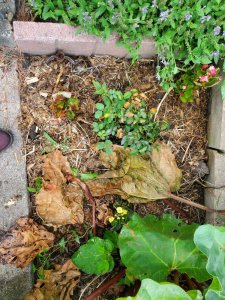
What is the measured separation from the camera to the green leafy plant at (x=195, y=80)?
2.82 metres

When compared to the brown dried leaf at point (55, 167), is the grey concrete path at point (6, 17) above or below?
above

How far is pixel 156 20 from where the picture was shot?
8.19 feet

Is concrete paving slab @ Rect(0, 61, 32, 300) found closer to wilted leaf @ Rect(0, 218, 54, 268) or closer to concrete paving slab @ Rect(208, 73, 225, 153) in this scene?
wilted leaf @ Rect(0, 218, 54, 268)

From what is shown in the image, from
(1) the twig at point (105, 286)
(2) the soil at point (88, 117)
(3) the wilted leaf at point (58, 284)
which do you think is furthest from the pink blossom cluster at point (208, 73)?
(3) the wilted leaf at point (58, 284)

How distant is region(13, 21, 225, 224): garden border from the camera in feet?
8.59

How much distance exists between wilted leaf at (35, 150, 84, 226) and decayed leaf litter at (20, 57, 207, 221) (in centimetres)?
9

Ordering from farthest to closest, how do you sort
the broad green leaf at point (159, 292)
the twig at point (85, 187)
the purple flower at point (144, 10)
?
the twig at point (85, 187) → the purple flower at point (144, 10) → the broad green leaf at point (159, 292)

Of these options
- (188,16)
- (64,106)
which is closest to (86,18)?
(188,16)

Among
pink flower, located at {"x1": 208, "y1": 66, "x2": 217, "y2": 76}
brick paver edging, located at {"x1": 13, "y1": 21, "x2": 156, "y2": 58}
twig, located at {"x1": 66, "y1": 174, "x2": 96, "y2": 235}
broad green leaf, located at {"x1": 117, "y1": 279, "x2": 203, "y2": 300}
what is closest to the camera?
broad green leaf, located at {"x1": 117, "y1": 279, "x2": 203, "y2": 300}

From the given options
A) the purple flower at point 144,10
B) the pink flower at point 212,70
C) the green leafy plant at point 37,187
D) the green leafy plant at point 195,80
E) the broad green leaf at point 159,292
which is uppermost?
the purple flower at point 144,10

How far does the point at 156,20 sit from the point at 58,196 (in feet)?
4.17

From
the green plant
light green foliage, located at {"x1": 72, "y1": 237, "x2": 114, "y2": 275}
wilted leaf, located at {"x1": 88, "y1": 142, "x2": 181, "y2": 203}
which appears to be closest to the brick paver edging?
the green plant

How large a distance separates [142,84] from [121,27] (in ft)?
2.07

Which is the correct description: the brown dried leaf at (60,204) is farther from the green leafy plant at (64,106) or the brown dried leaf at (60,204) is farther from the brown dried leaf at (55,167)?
the green leafy plant at (64,106)
